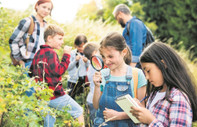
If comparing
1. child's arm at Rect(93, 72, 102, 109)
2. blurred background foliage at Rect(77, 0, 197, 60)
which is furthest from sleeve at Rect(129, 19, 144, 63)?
blurred background foliage at Rect(77, 0, 197, 60)

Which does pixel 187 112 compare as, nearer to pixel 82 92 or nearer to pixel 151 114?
pixel 151 114

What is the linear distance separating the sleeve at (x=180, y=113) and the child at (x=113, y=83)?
0.71m

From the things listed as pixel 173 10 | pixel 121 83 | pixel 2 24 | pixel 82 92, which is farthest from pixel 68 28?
pixel 173 10

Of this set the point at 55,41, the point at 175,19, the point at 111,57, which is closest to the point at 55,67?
the point at 55,41

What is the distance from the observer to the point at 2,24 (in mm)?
4926

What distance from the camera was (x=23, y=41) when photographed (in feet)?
12.0

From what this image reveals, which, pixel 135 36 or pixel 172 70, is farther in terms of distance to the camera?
pixel 135 36

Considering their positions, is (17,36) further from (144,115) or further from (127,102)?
(144,115)

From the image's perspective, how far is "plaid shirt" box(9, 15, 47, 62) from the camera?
3.54 metres

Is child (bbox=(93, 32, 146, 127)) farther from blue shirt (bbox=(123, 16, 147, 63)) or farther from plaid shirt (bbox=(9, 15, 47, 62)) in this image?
blue shirt (bbox=(123, 16, 147, 63))

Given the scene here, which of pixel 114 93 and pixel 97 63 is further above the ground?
pixel 97 63

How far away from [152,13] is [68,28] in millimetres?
7866

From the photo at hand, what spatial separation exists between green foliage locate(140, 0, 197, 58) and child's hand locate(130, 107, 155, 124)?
11461 millimetres

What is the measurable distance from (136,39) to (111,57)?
196 centimetres
